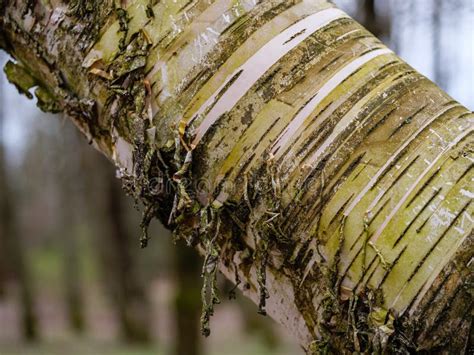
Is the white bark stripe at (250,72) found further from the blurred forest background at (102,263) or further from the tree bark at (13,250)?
the tree bark at (13,250)

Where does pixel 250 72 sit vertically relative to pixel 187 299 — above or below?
above

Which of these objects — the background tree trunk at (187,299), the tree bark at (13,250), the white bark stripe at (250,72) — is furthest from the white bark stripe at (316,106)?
the tree bark at (13,250)

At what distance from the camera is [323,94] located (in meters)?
0.79

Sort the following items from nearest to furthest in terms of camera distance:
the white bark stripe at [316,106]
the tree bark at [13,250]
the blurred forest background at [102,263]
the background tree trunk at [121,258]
Result: the white bark stripe at [316,106] < the blurred forest background at [102,263] < the background tree trunk at [121,258] < the tree bark at [13,250]

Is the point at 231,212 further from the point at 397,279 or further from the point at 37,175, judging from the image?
the point at 37,175

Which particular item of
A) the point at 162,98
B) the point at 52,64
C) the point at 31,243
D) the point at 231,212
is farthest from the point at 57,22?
the point at 31,243

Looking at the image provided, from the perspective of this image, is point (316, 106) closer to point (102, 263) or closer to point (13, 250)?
point (13, 250)

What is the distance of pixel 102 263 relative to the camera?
17953 mm

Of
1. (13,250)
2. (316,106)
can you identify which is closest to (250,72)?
(316,106)

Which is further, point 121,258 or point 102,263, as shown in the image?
point 102,263

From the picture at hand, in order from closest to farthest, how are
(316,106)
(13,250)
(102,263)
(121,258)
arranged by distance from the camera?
1. (316,106)
2. (121,258)
3. (13,250)
4. (102,263)

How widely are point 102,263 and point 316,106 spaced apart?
708 inches

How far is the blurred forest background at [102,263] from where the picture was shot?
4656 millimetres

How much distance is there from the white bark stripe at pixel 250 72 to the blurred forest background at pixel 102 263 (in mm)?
647
